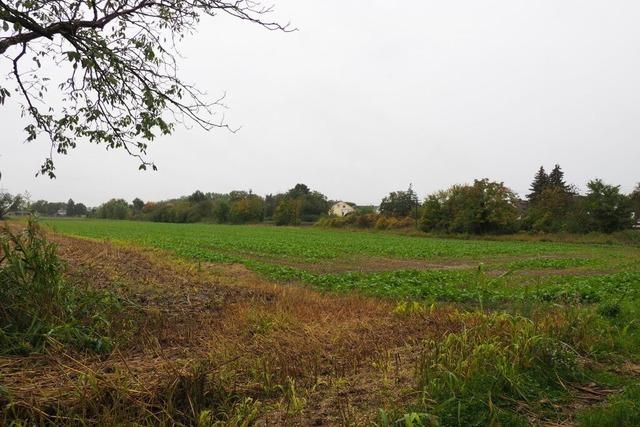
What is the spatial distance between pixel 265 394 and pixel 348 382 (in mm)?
790

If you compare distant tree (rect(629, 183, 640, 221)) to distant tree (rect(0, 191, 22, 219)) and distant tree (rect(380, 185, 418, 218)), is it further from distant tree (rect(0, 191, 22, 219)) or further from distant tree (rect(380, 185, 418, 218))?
distant tree (rect(0, 191, 22, 219))

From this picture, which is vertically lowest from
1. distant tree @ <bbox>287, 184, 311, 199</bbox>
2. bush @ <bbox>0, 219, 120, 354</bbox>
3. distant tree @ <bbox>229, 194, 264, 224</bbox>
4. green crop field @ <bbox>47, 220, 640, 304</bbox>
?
green crop field @ <bbox>47, 220, 640, 304</bbox>

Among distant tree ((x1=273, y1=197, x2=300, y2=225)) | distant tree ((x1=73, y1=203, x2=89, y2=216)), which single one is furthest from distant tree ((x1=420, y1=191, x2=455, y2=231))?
distant tree ((x1=73, y1=203, x2=89, y2=216))

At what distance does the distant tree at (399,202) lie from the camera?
83688 millimetres

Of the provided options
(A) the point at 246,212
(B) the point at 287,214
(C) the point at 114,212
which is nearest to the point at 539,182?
(B) the point at 287,214

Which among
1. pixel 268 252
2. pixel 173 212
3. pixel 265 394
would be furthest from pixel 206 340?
pixel 173 212

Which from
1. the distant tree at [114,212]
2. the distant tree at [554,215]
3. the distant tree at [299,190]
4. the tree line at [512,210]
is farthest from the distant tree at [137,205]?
the distant tree at [554,215]

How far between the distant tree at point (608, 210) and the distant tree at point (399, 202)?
39.6 m

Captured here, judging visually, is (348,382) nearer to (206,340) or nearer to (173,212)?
(206,340)

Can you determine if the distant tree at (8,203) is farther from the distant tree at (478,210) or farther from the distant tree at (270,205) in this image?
the distant tree at (270,205)

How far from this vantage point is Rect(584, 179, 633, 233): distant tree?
42844 mm

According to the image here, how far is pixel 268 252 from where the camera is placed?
81.2ft

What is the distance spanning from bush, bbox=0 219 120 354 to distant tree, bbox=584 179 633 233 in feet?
163

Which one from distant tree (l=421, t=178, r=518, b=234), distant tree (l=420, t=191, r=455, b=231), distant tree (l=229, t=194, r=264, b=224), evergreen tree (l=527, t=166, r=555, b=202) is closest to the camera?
distant tree (l=421, t=178, r=518, b=234)
